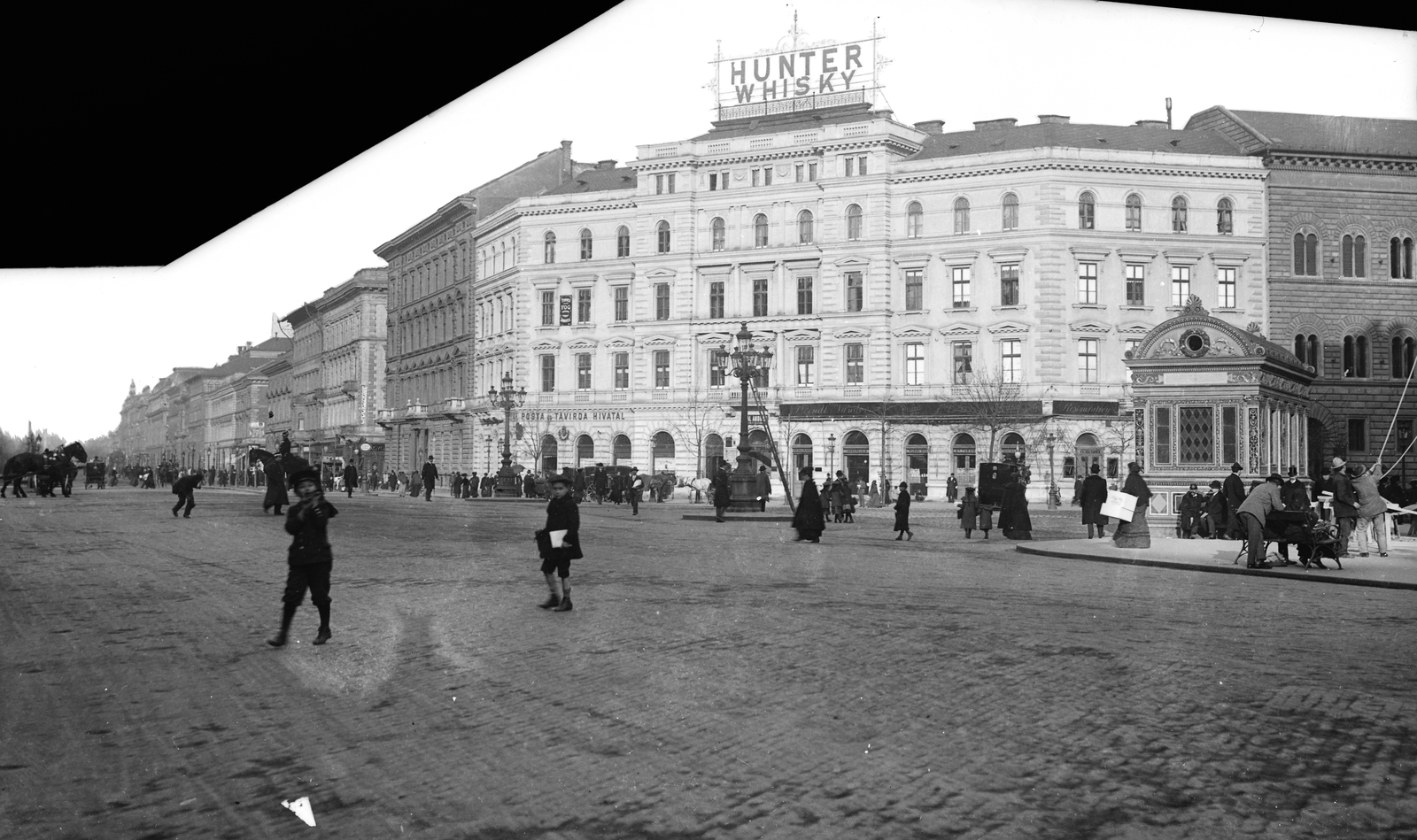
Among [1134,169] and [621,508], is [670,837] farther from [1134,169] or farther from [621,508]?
[1134,169]

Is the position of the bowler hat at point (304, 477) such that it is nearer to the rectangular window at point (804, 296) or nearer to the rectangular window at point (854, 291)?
the rectangular window at point (854, 291)

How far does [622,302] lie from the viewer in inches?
2657

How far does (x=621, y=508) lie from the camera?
155ft

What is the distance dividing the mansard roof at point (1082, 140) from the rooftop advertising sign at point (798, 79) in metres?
4.78

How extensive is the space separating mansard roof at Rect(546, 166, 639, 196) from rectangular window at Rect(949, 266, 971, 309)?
56.0 ft

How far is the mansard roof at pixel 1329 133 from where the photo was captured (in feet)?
183

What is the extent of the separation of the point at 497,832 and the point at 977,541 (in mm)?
23853

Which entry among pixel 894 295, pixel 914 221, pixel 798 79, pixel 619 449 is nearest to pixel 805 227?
pixel 914 221

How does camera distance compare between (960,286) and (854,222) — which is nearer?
(960,286)

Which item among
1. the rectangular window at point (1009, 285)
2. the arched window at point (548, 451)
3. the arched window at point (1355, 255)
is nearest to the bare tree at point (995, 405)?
the rectangular window at point (1009, 285)

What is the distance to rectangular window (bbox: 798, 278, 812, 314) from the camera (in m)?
63.2

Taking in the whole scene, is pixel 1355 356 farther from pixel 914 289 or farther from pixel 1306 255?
pixel 914 289

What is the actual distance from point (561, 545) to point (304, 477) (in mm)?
3248

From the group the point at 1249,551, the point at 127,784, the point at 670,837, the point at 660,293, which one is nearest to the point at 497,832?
the point at 670,837
